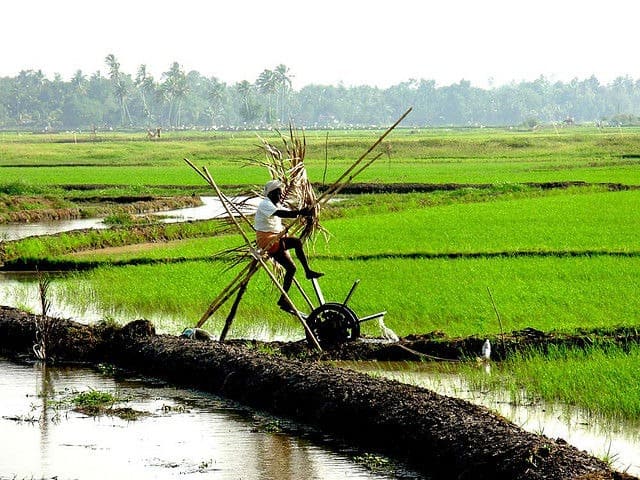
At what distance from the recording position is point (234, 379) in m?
8.53

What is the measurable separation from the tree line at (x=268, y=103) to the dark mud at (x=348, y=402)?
12802 centimetres

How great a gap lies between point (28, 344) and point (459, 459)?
18.0ft

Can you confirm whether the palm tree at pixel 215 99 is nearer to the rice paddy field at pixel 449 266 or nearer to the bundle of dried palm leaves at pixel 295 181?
the rice paddy field at pixel 449 266

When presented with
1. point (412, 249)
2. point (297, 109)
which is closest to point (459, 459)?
point (412, 249)

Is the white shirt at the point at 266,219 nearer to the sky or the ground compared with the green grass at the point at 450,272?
nearer to the sky

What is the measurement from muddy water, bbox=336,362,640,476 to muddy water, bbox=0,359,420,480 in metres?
1.26

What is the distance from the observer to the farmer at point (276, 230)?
9.06 meters

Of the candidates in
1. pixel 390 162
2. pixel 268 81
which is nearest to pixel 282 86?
pixel 268 81

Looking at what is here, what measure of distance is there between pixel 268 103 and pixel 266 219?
482 feet

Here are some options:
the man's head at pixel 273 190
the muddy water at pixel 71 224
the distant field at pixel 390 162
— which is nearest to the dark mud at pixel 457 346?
the man's head at pixel 273 190

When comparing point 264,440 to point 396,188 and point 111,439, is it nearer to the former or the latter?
point 111,439

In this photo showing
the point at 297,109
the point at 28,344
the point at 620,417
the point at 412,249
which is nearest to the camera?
the point at 620,417

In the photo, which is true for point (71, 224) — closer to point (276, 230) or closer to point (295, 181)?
point (295, 181)

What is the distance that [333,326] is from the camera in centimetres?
950
